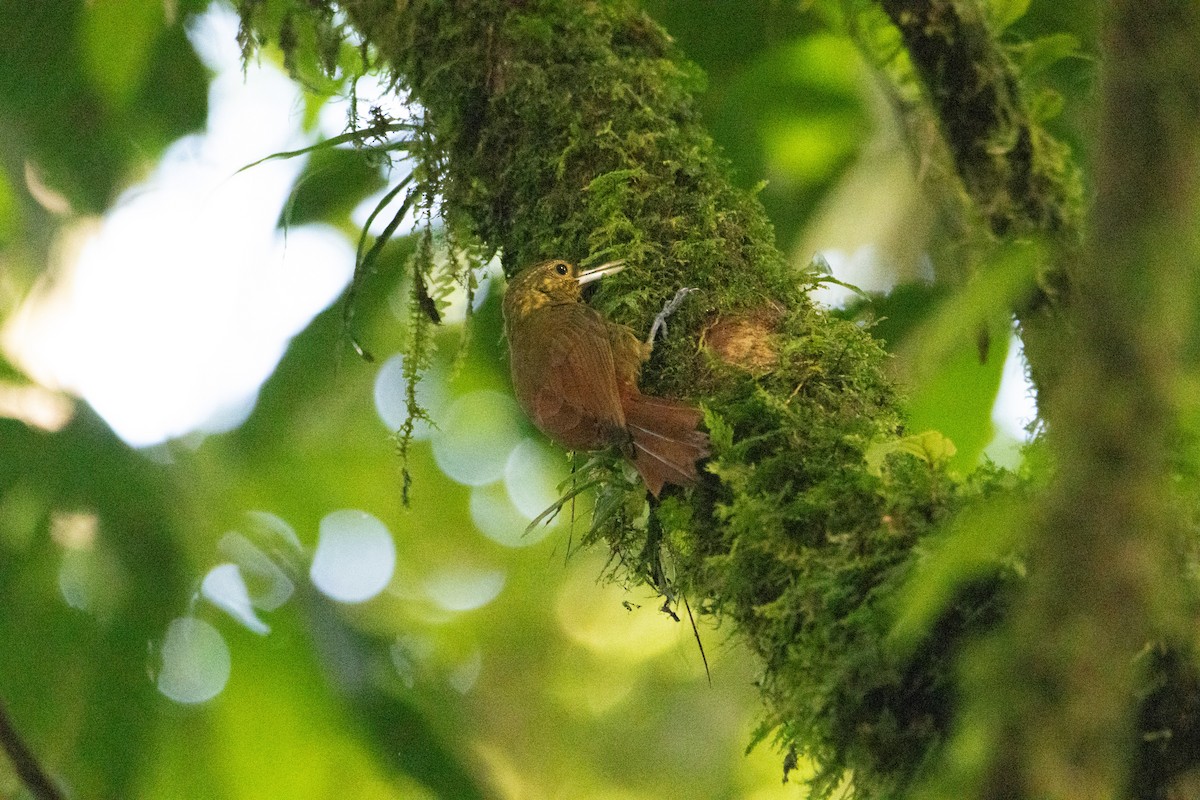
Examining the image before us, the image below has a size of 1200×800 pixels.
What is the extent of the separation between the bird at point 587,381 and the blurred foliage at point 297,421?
0.19 m

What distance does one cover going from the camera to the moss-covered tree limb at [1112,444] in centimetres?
66

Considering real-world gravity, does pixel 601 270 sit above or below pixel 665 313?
above

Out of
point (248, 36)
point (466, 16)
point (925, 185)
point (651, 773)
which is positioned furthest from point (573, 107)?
point (651, 773)

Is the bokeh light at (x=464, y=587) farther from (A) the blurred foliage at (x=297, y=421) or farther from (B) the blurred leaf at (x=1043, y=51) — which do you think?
(B) the blurred leaf at (x=1043, y=51)

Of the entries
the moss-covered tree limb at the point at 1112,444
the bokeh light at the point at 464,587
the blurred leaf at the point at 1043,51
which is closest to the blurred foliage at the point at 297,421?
the blurred leaf at the point at 1043,51

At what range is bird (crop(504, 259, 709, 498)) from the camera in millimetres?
1879

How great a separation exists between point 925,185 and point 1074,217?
452 mm

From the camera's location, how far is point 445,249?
8.50 feet

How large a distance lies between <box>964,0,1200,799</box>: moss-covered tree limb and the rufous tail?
1095mm

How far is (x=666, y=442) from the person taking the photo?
1.86 m

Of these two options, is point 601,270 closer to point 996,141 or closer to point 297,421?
point 996,141

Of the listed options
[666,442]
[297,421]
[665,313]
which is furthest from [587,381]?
[297,421]

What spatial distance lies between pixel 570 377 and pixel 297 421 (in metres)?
1.36

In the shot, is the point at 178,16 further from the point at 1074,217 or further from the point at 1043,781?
the point at 1043,781
